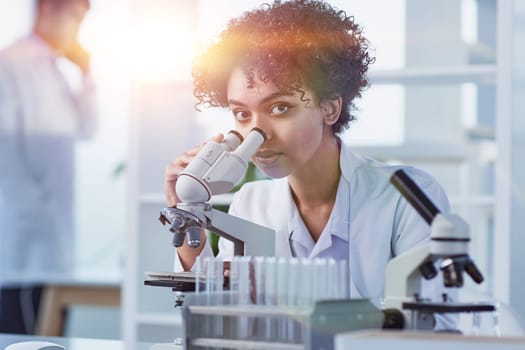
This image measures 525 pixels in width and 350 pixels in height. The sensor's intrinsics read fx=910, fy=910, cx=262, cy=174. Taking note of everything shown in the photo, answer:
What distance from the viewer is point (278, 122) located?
6.00ft

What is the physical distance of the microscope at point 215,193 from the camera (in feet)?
4.89

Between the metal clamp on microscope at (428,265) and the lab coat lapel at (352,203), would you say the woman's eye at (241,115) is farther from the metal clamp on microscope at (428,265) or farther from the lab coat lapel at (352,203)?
the metal clamp on microscope at (428,265)

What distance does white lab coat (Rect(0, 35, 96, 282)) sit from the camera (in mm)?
5359

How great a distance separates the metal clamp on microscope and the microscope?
0.35 metres

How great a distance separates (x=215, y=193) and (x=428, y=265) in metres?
0.41

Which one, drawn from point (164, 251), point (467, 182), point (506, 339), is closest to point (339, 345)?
point (506, 339)

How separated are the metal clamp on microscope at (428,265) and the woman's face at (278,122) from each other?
0.55 m

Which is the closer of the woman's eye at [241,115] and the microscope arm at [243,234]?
the microscope arm at [243,234]

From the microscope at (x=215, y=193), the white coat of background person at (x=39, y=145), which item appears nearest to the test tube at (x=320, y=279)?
the microscope at (x=215, y=193)

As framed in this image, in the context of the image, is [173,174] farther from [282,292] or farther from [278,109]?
[282,292]

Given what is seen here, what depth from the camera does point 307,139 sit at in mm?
1896

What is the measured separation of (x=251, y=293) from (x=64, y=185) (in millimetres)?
4523

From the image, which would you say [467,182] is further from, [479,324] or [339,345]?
[339,345]

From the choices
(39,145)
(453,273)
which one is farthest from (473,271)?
(39,145)
